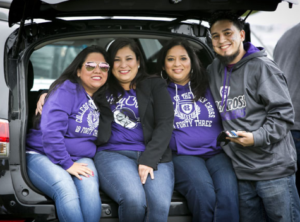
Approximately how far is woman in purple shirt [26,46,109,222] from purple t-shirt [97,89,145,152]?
0.41ft

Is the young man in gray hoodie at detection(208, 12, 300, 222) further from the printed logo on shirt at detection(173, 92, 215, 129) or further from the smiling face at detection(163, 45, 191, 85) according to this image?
the smiling face at detection(163, 45, 191, 85)

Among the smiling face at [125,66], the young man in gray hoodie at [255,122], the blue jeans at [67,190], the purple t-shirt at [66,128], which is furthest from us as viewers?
the smiling face at [125,66]

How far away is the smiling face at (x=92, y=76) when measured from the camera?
2.89 metres

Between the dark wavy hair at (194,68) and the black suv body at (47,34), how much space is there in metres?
0.06

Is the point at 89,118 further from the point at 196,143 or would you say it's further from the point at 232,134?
the point at 232,134

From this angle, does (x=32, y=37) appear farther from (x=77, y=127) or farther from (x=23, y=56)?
(x=77, y=127)

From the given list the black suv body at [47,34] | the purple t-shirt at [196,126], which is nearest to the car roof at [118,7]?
the black suv body at [47,34]

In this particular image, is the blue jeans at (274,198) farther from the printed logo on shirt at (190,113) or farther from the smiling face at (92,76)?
the smiling face at (92,76)

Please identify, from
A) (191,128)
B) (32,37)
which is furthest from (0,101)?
(191,128)

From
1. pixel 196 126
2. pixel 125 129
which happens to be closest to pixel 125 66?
pixel 125 129

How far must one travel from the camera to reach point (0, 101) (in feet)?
8.19

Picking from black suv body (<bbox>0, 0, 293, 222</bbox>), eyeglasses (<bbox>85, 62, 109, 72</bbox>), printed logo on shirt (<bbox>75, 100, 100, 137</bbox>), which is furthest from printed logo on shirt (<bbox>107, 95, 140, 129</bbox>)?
black suv body (<bbox>0, 0, 293, 222</bbox>)

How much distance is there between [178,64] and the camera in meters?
3.03

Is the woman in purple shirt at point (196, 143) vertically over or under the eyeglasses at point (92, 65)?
under
